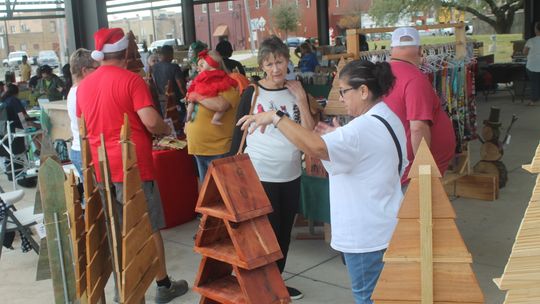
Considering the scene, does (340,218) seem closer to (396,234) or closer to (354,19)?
(396,234)

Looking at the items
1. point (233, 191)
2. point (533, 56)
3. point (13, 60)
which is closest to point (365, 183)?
point (233, 191)

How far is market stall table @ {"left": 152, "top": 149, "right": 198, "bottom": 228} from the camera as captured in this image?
5.53 meters

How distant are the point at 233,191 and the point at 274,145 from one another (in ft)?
2.87

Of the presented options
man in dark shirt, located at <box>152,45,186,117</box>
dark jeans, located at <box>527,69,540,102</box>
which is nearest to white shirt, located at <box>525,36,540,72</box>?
dark jeans, located at <box>527,69,540,102</box>

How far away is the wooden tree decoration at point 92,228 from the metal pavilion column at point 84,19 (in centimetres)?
612

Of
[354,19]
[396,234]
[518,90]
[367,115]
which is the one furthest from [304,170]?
[354,19]

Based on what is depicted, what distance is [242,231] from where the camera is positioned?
8.69 ft

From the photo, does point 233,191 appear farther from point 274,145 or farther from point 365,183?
point 274,145

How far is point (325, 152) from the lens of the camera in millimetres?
2221

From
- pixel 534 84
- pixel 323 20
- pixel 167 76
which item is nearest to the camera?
pixel 167 76

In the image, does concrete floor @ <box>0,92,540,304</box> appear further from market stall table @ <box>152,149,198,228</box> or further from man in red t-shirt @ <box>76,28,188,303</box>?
man in red t-shirt @ <box>76,28,188,303</box>

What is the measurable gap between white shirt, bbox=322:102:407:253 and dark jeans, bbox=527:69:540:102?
432 inches

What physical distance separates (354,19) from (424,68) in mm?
36424

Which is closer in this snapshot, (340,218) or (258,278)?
(340,218)
